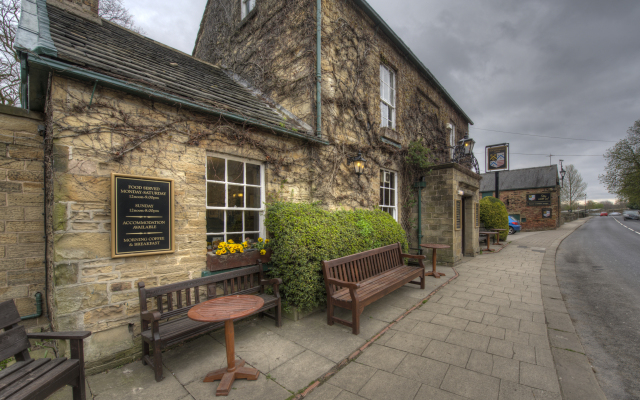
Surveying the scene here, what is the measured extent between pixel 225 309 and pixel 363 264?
274 cm

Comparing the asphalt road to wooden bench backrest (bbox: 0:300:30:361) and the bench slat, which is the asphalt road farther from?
wooden bench backrest (bbox: 0:300:30:361)

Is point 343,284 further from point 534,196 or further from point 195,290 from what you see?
point 534,196

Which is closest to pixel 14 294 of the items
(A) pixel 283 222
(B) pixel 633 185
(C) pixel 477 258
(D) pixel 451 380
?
(A) pixel 283 222

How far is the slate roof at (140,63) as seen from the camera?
348cm

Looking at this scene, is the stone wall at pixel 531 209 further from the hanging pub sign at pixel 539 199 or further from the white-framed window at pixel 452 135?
the white-framed window at pixel 452 135

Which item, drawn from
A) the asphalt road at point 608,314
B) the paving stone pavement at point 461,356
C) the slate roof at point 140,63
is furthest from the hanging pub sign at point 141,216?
the asphalt road at point 608,314

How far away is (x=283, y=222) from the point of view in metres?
4.25

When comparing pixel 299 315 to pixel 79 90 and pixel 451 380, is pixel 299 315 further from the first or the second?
pixel 79 90

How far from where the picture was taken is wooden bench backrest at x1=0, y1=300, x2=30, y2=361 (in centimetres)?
212

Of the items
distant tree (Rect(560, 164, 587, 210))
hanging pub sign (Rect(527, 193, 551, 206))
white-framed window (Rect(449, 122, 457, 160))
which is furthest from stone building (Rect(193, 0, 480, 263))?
distant tree (Rect(560, 164, 587, 210))

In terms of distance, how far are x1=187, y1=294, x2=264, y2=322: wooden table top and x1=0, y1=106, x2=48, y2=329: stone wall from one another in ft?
8.58

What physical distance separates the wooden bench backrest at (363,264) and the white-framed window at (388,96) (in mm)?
4427

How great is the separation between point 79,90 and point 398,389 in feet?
15.5

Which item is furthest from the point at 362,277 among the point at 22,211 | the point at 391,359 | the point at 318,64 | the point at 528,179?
the point at 528,179
